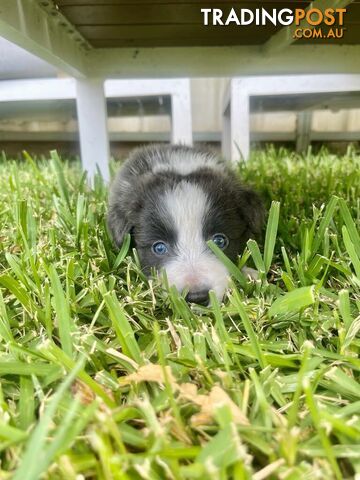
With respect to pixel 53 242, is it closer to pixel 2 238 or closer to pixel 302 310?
pixel 2 238

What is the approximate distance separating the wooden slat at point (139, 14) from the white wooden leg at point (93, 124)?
3.17 ft

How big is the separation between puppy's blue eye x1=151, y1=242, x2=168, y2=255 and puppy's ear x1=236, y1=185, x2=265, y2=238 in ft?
1.70

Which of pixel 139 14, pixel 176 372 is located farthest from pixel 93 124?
pixel 176 372

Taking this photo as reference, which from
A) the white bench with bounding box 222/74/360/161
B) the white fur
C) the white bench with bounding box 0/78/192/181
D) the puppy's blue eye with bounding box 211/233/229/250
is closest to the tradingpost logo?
the white fur

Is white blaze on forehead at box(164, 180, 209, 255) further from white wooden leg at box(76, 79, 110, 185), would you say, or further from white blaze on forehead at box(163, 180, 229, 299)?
white wooden leg at box(76, 79, 110, 185)

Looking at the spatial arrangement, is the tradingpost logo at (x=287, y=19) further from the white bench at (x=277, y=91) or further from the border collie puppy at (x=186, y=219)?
the white bench at (x=277, y=91)

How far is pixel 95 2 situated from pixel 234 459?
271cm

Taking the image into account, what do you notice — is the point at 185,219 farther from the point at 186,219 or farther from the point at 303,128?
the point at 303,128

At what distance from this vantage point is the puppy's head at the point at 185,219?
2328 millimetres

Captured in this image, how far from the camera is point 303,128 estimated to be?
8609 mm

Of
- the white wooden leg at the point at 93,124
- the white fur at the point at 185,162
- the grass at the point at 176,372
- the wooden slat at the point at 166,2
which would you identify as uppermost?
the wooden slat at the point at 166,2

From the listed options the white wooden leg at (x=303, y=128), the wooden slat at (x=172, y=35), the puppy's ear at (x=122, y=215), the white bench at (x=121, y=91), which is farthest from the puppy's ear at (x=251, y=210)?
the white wooden leg at (x=303, y=128)

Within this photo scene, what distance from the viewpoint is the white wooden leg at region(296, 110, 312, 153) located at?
8.41m

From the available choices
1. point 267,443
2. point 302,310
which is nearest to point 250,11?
point 302,310
